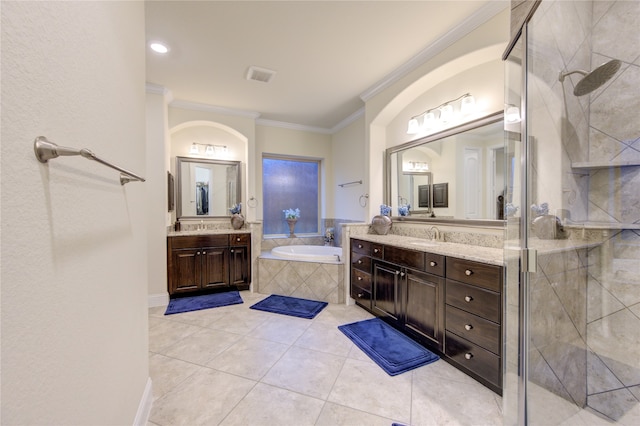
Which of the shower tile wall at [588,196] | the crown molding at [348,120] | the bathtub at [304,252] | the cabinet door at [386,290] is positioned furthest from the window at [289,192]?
the shower tile wall at [588,196]

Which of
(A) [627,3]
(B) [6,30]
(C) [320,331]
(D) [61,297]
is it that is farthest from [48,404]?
(A) [627,3]

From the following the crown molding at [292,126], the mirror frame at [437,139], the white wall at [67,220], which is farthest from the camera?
the crown molding at [292,126]

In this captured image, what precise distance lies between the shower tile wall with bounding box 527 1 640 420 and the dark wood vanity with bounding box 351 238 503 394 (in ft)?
0.92

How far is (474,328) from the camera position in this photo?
1822mm

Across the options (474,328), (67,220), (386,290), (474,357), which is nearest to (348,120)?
(386,290)

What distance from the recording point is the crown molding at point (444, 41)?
1972 mm

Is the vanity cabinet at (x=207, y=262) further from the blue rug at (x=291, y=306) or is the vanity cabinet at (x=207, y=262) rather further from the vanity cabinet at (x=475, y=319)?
the vanity cabinet at (x=475, y=319)

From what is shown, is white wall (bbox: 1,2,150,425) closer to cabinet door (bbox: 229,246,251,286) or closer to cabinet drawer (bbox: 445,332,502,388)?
cabinet drawer (bbox: 445,332,502,388)

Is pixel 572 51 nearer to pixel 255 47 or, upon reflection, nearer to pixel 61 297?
pixel 255 47

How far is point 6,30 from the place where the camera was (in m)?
0.49

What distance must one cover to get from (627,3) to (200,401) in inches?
141

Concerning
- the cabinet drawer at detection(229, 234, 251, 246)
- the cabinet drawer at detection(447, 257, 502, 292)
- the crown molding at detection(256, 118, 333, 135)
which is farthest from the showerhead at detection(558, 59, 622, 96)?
the crown molding at detection(256, 118, 333, 135)

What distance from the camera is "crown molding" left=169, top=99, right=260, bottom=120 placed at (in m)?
3.74

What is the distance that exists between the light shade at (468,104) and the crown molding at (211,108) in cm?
293
